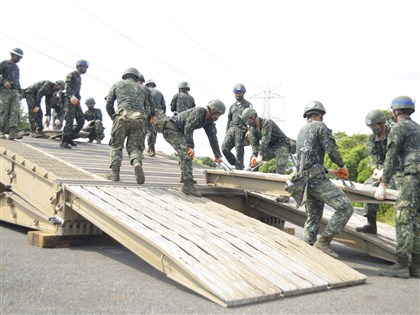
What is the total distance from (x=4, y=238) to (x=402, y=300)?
5.79 metres

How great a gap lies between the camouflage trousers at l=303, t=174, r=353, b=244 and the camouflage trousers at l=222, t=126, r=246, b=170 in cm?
399

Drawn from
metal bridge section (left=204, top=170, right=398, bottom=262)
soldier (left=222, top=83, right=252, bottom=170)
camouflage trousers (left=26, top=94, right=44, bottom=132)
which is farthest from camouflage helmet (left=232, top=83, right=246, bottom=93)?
camouflage trousers (left=26, top=94, right=44, bottom=132)

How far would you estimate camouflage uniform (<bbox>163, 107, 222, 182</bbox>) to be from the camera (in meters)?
7.39

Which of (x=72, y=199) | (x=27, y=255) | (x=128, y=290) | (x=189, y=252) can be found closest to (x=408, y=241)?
(x=189, y=252)

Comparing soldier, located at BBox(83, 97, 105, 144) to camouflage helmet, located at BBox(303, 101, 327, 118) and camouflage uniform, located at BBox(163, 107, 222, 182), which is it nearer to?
camouflage uniform, located at BBox(163, 107, 222, 182)

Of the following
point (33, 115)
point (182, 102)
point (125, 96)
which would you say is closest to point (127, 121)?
point (125, 96)

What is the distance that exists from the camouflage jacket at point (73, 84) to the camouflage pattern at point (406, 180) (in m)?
7.33

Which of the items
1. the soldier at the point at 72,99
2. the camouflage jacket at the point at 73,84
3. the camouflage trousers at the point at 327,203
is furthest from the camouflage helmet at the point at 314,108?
the camouflage jacket at the point at 73,84

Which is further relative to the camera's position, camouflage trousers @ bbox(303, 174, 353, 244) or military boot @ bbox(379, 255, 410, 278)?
camouflage trousers @ bbox(303, 174, 353, 244)

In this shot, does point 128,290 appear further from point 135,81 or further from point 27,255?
point 135,81

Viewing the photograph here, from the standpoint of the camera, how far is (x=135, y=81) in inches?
315

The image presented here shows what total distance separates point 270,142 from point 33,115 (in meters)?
6.83

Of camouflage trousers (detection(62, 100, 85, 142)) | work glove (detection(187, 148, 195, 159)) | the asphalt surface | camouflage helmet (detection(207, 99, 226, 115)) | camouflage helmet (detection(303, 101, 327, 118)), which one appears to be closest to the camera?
the asphalt surface

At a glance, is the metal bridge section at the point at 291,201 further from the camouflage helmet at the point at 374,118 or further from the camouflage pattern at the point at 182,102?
the camouflage pattern at the point at 182,102
